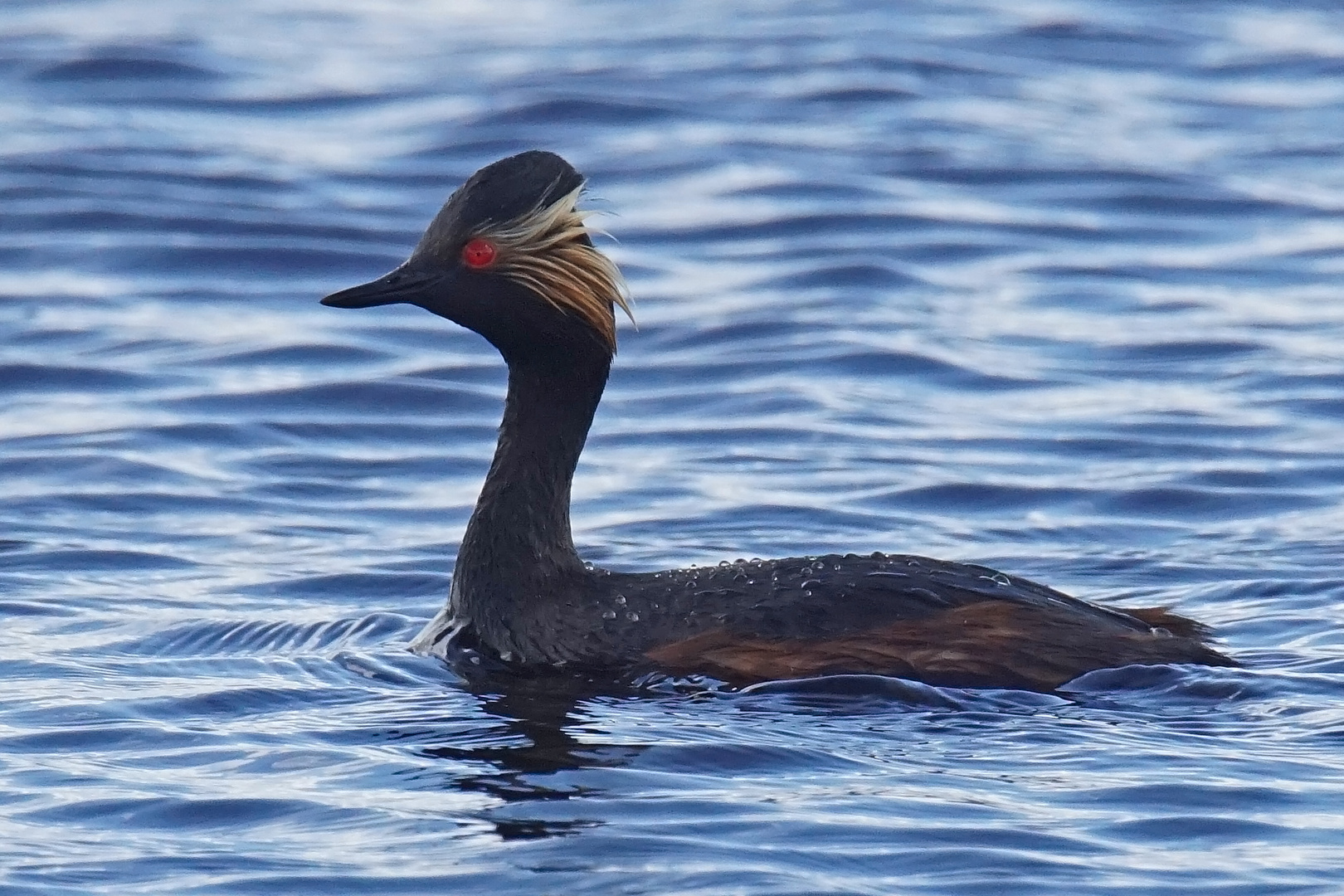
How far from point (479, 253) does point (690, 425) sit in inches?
222

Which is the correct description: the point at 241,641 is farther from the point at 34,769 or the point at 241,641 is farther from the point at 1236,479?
the point at 1236,479

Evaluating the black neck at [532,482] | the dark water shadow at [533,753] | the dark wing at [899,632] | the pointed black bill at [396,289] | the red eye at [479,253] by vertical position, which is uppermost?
the red eye at [479,253]

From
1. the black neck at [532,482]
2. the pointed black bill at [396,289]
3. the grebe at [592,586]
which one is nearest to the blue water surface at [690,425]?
the grebe at [592,586]

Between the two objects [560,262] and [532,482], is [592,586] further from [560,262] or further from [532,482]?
[560,262]

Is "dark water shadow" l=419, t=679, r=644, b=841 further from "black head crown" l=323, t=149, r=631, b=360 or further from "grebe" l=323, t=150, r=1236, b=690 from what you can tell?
"black head crown" l=323, t=149, r=631, b=360

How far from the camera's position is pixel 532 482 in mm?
10445

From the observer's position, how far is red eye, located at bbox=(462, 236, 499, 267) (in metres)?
10.2

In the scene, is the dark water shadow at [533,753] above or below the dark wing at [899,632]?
below

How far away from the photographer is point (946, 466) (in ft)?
48.0

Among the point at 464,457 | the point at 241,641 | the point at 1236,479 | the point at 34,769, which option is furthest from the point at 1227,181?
the point at 34,769

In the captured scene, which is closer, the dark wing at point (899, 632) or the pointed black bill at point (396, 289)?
the dark wing at point (899, 632)

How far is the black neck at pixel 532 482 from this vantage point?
33.6ft

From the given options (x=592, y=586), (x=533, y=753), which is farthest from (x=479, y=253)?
(x=533, y=753)

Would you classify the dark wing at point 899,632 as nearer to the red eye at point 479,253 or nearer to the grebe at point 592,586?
the grebe at point 592,586
